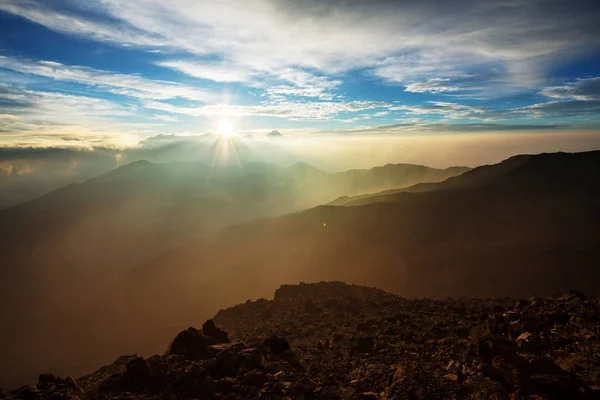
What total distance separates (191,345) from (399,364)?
799cm

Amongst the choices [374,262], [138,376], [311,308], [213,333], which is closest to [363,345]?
[213,333]

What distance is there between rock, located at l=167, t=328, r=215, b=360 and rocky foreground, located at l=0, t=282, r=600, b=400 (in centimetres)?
4

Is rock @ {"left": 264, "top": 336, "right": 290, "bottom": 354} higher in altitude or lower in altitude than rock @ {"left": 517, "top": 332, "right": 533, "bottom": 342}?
lower

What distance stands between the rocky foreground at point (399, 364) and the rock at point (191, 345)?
4 cm

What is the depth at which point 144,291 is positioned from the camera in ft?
298

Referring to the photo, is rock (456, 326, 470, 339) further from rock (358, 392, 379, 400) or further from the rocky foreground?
rock (358, 392, 379, 400)

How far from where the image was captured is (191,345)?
43.1 ft

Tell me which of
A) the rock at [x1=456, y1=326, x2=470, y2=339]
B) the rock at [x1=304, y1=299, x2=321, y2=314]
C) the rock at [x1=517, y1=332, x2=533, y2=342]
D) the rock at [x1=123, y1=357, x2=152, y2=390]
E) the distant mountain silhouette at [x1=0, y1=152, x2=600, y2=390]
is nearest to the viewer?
the rock at [x1=517, y1=332, x2=533, y2=342]

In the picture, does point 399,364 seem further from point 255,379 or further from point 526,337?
point 255,379

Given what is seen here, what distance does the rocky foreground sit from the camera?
816 cm

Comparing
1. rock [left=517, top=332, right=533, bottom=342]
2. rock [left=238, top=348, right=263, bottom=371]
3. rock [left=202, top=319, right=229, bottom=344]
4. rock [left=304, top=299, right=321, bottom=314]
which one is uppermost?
rock [left=517, top=332, right=533, bottom=342]

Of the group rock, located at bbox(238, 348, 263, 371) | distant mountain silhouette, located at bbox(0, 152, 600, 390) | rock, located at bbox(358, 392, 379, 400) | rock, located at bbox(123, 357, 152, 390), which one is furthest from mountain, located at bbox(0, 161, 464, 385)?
rock, located at bbox(358, 392, 379, 400)

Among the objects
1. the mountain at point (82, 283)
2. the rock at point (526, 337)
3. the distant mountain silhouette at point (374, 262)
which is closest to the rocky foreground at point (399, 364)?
the rock at point (526, 337)

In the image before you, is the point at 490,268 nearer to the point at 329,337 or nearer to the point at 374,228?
the point at 374,228
